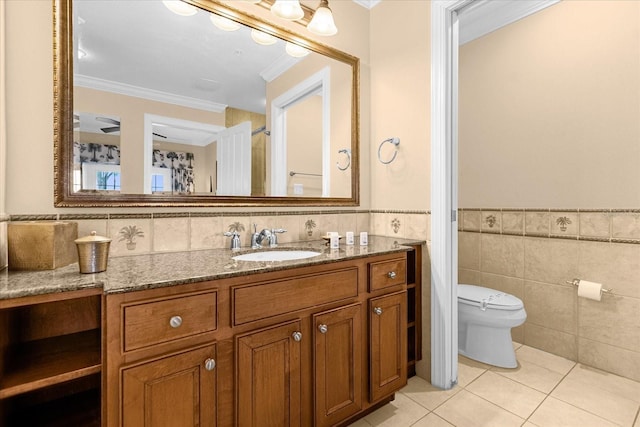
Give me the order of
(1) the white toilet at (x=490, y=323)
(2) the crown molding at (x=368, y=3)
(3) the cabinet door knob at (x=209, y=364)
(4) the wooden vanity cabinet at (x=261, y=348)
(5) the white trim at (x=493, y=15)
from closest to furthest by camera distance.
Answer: (4) the wooden vanity cabinet at (x=261, y=348) → (3) the cabinet door knob at (x=209, y=364) → (1) the white toilet at (x=490, y=323) → (2) the crown molding at (x=368, y=3) → (5) the white trim at (x=493, y=15)

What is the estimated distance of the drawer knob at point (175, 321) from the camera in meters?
0.93

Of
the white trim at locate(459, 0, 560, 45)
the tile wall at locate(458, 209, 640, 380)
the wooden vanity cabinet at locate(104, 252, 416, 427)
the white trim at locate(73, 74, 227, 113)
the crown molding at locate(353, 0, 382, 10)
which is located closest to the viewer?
the wooden vanity cabinet at locate(104, 252, 416, 427)

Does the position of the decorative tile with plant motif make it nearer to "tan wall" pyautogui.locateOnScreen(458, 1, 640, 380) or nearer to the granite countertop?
the granite countertop

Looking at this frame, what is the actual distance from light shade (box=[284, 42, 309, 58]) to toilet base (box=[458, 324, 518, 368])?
2189mm

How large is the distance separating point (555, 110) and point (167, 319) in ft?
9.05

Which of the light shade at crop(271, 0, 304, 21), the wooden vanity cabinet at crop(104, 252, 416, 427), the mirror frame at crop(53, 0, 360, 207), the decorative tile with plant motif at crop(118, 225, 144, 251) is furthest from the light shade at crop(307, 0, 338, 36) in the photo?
the decorative tile with plant motif at crop(118, 225, 144, 251)

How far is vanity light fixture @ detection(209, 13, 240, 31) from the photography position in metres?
1.58

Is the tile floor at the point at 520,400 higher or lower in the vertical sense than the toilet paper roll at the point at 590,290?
lower

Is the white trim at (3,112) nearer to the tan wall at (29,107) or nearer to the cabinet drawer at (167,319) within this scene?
the tan wall at (29,107)

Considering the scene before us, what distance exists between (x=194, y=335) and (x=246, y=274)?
0.25m

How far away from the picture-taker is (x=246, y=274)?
1.08m

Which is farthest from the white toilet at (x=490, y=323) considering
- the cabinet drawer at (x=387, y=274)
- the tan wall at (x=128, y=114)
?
the tan wall at (x=128, y=114)

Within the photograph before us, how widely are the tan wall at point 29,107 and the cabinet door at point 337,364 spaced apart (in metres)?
1.16

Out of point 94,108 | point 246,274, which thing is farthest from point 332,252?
point 94,108
